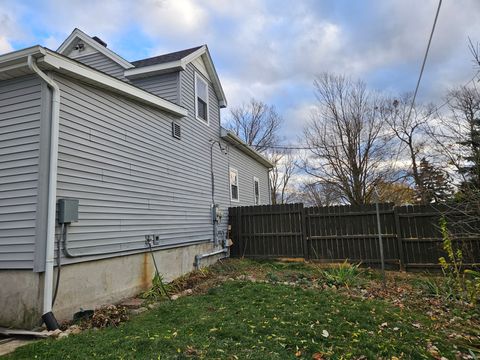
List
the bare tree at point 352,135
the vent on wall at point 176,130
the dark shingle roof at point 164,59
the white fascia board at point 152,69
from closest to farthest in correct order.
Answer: the vent on wall at point 176,130 < the white fascia board at point 152,69 < the dark shingle roof at point 164,59 < the bare tree at point 352,135

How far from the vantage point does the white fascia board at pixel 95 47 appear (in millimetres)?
9211

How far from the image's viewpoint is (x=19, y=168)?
15.3 feet

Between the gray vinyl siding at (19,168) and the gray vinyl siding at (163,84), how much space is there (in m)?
4.11

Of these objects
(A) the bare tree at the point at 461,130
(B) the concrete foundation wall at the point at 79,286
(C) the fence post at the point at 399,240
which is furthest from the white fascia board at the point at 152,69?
(C) the fence post at the point at 399,240

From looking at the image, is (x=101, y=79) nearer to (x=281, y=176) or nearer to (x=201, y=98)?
(x=201, y=98)

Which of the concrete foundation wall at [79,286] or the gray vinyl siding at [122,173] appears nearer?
the concrete foundation wall at [79,286]

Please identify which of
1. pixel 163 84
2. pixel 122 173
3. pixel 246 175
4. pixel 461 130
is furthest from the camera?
pixel 246 175

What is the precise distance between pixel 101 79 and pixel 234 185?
734 cm

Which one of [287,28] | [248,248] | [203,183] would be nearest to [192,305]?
[203,183]

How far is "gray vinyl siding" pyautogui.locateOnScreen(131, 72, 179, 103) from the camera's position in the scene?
8.63 m

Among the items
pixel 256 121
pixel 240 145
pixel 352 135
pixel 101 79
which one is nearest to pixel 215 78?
pixel 240 145

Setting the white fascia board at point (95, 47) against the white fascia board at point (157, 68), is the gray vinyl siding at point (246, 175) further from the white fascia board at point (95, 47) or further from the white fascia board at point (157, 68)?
the white fascia board at point (95, 47)

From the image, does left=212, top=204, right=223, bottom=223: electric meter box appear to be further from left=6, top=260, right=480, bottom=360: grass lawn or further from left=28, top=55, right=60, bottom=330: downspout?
left=28, top=55, right=60, bottom=330: downspout

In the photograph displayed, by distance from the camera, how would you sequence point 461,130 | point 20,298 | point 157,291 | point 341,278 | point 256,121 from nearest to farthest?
point 20,298 < point 157,291 < point 461,130 < point 341,278 < point 256,121
